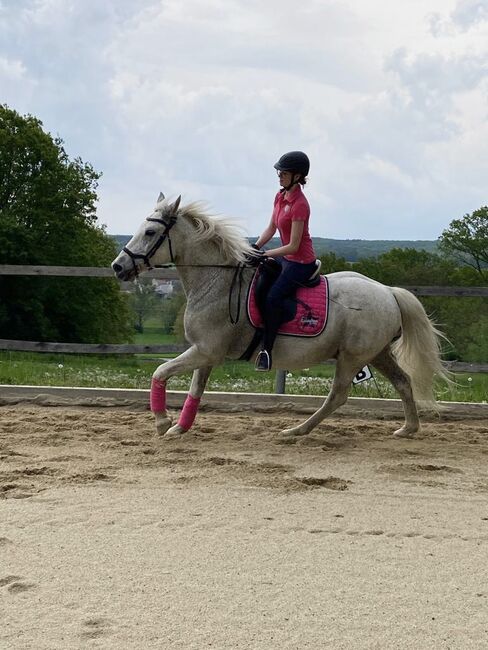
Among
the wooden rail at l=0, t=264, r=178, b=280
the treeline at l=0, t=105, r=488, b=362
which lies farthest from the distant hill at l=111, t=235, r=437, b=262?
the wooden rail at l=0, t=264, r=178, b=280

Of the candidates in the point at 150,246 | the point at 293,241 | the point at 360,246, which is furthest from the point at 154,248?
the point at 360,246

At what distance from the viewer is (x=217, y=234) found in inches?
264

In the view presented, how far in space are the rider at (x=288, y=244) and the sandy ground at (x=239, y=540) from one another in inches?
39.3

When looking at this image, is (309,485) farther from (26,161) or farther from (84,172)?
(84,172)

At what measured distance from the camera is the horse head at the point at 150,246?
21.0ft

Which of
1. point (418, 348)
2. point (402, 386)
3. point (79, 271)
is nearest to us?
point (418, 348)

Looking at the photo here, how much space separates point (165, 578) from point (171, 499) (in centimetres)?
137

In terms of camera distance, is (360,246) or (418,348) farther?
(360,246)

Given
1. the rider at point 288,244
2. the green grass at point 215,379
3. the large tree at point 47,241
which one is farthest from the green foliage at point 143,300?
the large tree at point 47,241

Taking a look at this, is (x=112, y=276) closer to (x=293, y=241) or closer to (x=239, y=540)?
(x=293, y=241)

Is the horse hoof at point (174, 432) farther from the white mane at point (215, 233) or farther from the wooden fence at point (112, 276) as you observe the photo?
the wooden fence at point (112, 276)

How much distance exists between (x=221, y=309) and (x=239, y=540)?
2.66 m

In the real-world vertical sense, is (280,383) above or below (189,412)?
above

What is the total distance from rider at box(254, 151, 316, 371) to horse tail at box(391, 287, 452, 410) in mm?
971
